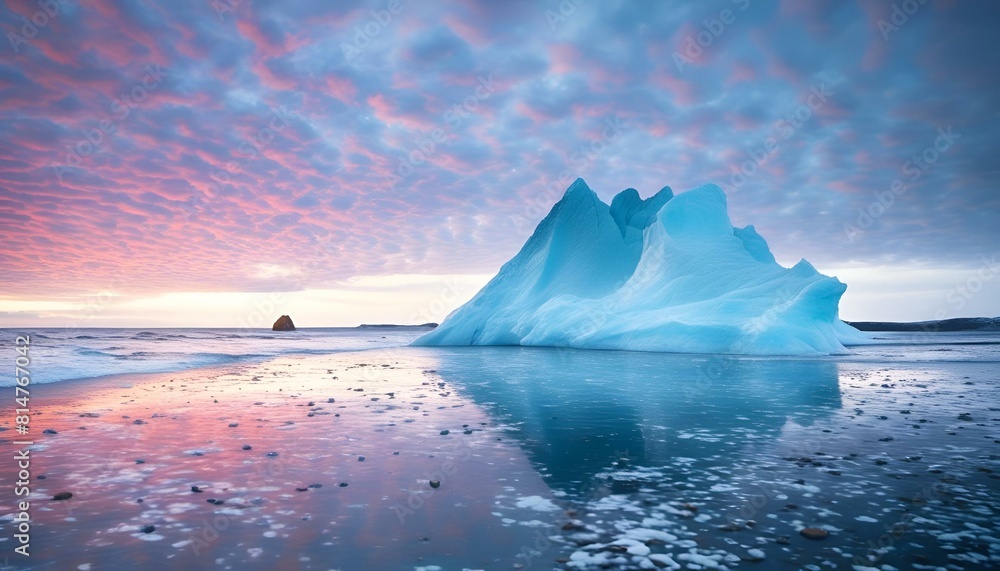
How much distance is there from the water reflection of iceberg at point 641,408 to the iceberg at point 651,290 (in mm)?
8583

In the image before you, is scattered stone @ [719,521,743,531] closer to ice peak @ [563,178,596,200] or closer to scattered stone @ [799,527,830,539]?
scattered stone @ [799,527,830,539]

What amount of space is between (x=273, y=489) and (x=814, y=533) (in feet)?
14.3

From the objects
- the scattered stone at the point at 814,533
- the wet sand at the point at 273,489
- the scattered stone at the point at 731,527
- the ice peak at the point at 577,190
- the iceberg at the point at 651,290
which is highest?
the ice peak at the point at 577,190

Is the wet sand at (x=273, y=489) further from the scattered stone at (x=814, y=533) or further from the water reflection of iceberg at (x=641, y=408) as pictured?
the scattered stone at (x=814, y=533)

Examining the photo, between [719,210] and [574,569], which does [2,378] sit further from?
[719,210]

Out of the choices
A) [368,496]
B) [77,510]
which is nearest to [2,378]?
[77,510]

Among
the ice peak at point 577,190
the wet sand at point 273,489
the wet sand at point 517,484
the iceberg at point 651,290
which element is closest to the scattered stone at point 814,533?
the wet sand at point 517,484

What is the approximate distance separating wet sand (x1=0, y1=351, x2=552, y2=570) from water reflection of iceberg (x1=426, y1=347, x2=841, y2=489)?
767 millimetres

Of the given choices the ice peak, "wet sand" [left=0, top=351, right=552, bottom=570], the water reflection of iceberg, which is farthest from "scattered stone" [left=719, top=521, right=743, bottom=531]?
the ice peak

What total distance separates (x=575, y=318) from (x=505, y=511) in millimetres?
27517

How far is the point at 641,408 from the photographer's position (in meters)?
9.45

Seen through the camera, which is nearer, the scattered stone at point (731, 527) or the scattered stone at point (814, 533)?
the scattered stone at point (814, 533)

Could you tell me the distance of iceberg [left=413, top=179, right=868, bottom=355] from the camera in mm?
25859

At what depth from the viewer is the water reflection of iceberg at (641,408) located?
6246 millimetres
